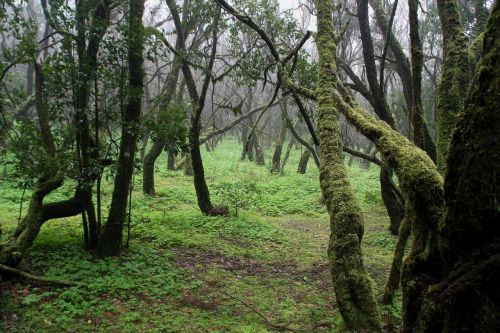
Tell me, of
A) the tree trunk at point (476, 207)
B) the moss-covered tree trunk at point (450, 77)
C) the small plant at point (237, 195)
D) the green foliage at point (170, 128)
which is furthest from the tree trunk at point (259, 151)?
the tree trunk at point (476, 207)

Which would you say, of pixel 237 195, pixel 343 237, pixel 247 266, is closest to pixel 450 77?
pixel 343 237

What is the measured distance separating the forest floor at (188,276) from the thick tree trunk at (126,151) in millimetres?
338

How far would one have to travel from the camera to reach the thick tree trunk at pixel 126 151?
21.5 feet

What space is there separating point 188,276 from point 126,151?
228 cm

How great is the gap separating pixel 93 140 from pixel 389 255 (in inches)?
246

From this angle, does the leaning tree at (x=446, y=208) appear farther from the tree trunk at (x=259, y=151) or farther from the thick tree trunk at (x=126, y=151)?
the tree trunk at (x=259, y=151)

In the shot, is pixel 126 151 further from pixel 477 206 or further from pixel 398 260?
pixel 477 206

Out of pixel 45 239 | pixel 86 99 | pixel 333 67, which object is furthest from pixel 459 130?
pixel 45 239

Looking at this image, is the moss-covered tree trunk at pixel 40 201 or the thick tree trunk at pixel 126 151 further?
the thick tree trunk at pixel 126 151

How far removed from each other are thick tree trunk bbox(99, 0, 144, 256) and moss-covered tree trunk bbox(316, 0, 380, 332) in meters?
3.67

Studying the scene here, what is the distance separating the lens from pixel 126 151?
21.9 ft

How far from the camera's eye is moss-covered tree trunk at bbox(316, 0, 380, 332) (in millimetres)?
2930

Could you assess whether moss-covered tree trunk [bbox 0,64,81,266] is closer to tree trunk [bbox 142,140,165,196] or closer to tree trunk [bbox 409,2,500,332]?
tree trunk [bbox 409,2,500,332]

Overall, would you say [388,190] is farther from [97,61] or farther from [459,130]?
[459,130]
